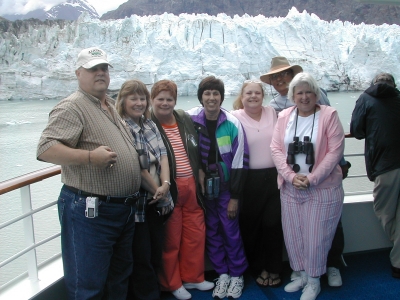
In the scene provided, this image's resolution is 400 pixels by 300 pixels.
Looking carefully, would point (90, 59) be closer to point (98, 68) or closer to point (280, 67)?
point (98, 68)

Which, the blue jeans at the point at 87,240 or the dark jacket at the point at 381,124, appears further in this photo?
the dark jacket at the point at 381,124

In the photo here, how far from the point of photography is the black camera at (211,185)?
184 cm

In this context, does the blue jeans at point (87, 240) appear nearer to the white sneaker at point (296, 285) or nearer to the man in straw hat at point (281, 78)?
the white sneaker at point (296, 285)

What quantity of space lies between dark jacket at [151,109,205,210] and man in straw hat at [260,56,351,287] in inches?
21.7

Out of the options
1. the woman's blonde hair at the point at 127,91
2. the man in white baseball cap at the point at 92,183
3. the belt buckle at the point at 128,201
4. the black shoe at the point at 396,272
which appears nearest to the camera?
the man in white baseball cap at the point at 92,183

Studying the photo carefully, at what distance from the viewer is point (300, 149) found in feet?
5.84

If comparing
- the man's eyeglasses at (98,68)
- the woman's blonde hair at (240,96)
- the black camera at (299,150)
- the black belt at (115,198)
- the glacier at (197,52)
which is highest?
the glacier at (197,52)

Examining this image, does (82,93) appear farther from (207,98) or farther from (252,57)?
(252,57)

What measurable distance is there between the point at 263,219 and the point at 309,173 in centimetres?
37

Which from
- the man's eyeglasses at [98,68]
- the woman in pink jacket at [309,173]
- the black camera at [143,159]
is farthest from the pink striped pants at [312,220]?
the man's eyeglasses at [98,68]

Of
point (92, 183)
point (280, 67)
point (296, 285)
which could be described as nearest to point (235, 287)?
point (296, 285)

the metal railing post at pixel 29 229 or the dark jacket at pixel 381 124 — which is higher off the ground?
the dark jacket at pixel 381 124

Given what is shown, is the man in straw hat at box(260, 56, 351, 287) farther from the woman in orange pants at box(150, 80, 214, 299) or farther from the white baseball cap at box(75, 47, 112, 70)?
the white baseball cap at box(75, 47, 112, 70)

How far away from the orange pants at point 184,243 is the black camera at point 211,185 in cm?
6
